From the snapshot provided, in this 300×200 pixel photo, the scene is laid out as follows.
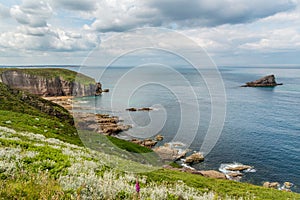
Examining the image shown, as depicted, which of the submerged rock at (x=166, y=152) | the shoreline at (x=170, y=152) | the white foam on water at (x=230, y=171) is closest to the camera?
the shoreline at (x=170, y=152)

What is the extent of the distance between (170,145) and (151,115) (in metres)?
36.4

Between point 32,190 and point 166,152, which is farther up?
point 32,190

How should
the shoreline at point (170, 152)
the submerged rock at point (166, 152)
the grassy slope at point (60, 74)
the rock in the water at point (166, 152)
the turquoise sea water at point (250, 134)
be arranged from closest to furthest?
the shoreline at point (170, 152), the turquoise sea water at point (250, 134), the rock in the water at point (166, 152), the submerged rock at point (166, 152), the grassy slope at point (60, 74)

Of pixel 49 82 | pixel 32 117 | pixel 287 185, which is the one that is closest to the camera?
pixel 32 117

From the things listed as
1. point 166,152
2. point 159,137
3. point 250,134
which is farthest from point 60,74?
point 250,134

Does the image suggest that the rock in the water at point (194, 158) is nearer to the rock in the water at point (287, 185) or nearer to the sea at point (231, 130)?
the sea at point (231, 130)

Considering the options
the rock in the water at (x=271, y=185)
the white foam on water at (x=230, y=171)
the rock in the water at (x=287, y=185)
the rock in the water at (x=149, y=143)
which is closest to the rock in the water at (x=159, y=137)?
the rock in the water at (x=149, y=143)

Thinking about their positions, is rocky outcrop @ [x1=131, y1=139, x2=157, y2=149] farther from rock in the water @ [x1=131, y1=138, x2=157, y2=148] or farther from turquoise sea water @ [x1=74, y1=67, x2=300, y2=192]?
turquoise sea water @ [x1=74, y1=67, x2=300, y2=192]

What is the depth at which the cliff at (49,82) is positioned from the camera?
143875 mm

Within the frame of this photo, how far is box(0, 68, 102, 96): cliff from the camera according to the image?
144 metres

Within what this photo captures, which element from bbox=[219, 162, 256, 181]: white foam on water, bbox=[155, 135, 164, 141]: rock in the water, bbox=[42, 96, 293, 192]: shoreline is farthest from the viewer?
bbox=[155, 135, 164, 141]: rock in the water

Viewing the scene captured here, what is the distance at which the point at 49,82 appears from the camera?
155 m

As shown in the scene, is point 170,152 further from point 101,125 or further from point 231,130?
point 101,125

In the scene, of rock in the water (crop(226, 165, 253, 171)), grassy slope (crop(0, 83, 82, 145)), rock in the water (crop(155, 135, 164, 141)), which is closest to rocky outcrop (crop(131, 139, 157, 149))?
rock in the water (crop(155, 135, 164, 141))
